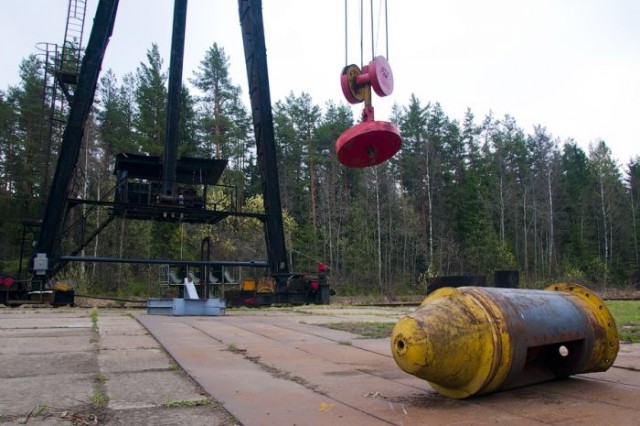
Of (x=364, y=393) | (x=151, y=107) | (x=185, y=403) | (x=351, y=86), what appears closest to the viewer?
(x=185, y=403)

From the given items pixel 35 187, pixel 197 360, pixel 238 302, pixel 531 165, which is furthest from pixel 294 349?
pixel 531 165

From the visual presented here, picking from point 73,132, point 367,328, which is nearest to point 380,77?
point 367,328

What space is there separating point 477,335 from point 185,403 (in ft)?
5.21

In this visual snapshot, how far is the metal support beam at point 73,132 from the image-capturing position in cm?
1366

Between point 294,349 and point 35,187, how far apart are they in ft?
136

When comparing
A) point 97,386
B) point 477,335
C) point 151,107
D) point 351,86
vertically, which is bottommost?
point 97,386

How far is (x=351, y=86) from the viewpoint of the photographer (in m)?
4.04

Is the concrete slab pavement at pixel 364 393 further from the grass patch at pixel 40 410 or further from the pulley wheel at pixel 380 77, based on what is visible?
the pulley wheel at pixel 380 77

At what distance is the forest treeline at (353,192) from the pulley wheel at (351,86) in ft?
93.2

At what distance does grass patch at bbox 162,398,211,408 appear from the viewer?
2.74m

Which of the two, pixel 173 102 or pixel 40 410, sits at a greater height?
pixel 173 102

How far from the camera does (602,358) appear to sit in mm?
3207

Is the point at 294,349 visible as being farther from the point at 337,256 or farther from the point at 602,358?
the point at 337,256

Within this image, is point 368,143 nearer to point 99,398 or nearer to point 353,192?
point 99,398
